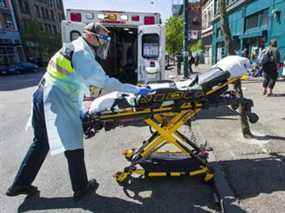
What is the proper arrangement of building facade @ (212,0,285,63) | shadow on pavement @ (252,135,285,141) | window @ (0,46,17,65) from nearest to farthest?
shadow on pavement @ (252,135,285,141), building facade @ (212,0,285,63), window @ (0,46,17,65)

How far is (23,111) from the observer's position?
29.1 feet

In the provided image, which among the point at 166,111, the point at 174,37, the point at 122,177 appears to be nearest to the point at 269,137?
the point at 166,111

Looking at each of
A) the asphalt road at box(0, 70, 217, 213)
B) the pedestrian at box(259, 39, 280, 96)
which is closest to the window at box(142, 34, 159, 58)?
the asphalt road at box(0, 70, 217, 213)

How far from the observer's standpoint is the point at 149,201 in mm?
3232

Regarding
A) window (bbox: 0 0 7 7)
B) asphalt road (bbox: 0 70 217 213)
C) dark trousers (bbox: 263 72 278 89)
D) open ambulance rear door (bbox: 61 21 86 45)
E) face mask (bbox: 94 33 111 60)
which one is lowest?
asphalt road (bbox: 0 70 217 213)

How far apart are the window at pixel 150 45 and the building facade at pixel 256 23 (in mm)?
5300

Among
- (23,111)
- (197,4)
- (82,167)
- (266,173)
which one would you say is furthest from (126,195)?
(197,4)

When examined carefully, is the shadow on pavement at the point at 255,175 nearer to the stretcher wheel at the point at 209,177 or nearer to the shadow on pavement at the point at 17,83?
Result: the stretcher wheel at the point at 209,177

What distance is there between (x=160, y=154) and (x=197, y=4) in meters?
51.4

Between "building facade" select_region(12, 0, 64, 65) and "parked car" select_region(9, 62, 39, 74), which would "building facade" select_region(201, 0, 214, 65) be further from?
"building facade" select_region(12, 0, 64, 65)

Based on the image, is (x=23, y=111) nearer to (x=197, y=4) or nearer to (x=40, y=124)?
(x=40, y=124)

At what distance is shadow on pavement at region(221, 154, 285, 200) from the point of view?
3.21 metres

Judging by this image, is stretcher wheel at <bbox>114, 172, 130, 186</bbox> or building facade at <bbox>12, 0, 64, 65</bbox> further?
building facade at <bbox>12, 0, 64, 65</bbox>

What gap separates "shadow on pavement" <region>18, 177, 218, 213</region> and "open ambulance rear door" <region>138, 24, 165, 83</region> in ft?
12.5
